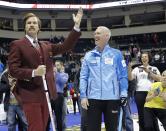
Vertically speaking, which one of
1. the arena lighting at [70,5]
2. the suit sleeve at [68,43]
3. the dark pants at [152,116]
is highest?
the arena lighting at [70,5]

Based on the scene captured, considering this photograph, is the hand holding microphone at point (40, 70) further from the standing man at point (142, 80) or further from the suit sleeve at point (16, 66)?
the standing man at point (142, 80)

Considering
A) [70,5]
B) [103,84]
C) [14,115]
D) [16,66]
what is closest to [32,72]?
[16,66]

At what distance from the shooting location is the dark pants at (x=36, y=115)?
4.19 meters

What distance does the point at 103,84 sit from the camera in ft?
17.9

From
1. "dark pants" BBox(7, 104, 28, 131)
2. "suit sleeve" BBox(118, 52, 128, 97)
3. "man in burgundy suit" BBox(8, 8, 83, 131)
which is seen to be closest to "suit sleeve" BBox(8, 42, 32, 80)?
"man in burgundy suit" BBox(8, 8, 83, 131)

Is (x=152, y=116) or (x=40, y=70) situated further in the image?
(x=152, y=116)

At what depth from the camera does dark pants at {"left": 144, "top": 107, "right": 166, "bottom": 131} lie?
7.60 m

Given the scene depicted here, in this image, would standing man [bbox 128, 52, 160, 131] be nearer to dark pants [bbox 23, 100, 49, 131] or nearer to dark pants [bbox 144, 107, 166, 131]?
dark pants [bbox 144, 107, 166, 131]

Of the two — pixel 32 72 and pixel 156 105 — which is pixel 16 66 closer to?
pixel 32 72

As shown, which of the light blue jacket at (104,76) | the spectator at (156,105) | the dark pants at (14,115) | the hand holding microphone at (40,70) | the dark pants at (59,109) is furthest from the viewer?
the dark pants at (59,109)

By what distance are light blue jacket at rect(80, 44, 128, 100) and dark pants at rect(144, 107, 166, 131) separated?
2.29 meters

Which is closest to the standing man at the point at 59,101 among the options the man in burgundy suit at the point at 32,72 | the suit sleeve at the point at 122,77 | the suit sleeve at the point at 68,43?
the suit sleeve at the point at 122,77

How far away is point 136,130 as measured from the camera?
9.48m

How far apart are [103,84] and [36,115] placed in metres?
1.49
